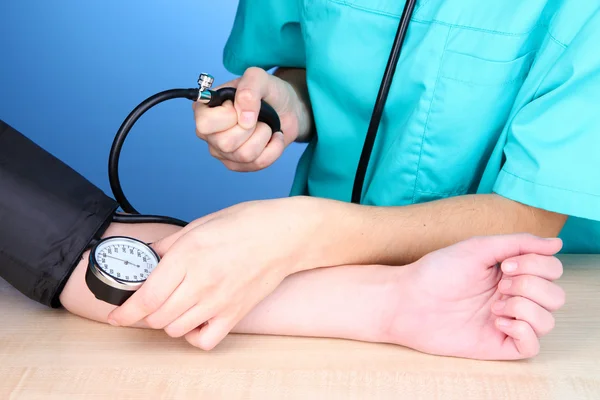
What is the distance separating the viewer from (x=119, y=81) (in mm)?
2305

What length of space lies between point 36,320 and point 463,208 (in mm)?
491

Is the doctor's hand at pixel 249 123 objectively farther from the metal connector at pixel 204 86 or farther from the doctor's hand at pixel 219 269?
the doctor's hand at pixel 219 269

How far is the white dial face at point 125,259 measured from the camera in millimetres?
776

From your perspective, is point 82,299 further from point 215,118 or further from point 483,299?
point 483,299

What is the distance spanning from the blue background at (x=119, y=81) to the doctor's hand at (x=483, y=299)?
5.17 ft

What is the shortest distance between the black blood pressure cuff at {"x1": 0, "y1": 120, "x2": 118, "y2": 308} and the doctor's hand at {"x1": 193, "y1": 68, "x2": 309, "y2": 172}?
18cm

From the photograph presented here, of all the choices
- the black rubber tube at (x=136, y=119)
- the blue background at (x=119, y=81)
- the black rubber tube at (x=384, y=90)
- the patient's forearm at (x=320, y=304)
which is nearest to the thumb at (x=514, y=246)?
the patient's forearm at (x=320, y=304)

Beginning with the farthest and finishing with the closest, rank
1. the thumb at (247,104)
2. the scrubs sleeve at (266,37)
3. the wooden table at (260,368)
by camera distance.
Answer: the scrubs sleeve at (266,37) < the thumb at (247,104) < the wooden table at (260,368)

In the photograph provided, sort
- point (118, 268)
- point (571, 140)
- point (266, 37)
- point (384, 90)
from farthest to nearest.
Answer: point (266, 37)
point (384, 90)
point (571, 140)
point (118, 268)

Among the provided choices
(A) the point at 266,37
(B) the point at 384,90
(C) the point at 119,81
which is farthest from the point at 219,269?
(C) the point at 119,81

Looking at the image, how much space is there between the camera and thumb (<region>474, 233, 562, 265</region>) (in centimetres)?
82

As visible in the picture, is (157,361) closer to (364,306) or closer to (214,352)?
(214,352)

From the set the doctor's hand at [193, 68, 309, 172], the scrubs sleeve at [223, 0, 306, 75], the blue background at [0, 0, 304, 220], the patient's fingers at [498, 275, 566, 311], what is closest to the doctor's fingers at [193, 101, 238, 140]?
the doctor's hand at [193, 68, 309, 172]

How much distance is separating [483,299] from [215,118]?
37 centimetres
